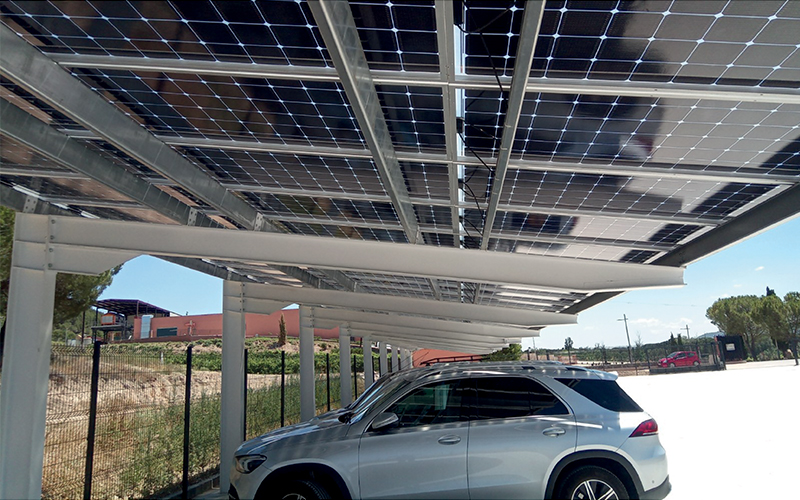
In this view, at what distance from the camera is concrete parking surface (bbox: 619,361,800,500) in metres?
10.0

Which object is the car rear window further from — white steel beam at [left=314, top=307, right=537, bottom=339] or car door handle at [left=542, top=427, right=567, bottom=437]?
white steel beam at [left=314, top=307, right=537, bottom=339]

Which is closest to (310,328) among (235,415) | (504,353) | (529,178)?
(235,415)

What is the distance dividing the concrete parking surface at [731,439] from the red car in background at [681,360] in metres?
26.6

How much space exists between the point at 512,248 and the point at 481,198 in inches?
161

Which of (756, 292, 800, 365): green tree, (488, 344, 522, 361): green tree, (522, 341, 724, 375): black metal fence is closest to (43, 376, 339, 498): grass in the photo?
(488, 344, 522, 361): green tree

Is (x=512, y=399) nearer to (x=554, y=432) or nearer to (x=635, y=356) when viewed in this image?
(x=554, y=432)

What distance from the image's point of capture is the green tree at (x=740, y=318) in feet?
269

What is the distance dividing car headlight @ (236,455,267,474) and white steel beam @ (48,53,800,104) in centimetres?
459

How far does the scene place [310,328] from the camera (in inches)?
764

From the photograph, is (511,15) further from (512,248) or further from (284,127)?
(512,248)

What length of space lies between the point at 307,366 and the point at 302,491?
1152cm

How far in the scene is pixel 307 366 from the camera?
60.8 feet

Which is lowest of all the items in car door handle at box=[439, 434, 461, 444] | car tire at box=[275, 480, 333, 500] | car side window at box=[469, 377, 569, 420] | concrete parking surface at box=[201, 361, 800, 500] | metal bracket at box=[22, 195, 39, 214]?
concrete parking surface at box=[201, 361, 800, 500]

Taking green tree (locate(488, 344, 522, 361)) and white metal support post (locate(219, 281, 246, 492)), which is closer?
white metal support post (locate(219, 281, 246, 492))
